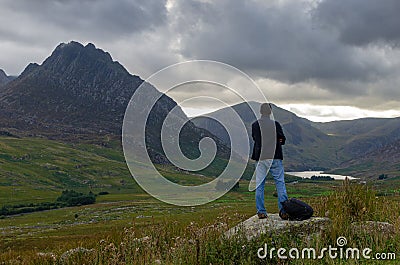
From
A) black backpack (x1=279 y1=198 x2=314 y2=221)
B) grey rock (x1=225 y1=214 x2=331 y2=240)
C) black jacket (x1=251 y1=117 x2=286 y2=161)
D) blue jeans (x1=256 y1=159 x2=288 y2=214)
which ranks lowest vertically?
grey rock (x1=225 y1=214 x2=331 y2=240)

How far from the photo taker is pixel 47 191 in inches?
5822

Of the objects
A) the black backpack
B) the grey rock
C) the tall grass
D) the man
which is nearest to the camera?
the tall grass

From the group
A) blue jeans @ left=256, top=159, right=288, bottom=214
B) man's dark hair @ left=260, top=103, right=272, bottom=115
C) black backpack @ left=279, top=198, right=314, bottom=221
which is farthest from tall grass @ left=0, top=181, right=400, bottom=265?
man's dark hair @ left=260, top=103, right=272, bottom=115

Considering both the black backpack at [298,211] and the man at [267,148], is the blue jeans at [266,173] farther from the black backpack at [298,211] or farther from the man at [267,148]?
the black backpack at [298,211]

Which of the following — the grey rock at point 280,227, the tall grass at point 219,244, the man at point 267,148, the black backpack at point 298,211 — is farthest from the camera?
the man at point 267,148

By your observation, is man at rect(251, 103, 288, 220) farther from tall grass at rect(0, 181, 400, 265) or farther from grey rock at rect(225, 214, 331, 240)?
tall grass at rect(0, 181, 400, 265)

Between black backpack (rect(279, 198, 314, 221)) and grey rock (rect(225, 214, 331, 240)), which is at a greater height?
black backpack (rect(279, 198, 314, 221))

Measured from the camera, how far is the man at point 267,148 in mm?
12180

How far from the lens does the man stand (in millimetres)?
12180

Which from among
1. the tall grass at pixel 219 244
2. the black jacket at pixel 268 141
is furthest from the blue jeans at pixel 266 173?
the tall grass at pixel 219 244

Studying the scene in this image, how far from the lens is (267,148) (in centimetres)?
1220

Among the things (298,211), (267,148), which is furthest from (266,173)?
(298,211)

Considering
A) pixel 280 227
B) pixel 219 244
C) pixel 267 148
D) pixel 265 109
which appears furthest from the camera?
pixel 265 109

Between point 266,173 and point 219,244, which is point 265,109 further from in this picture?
point 219,244
